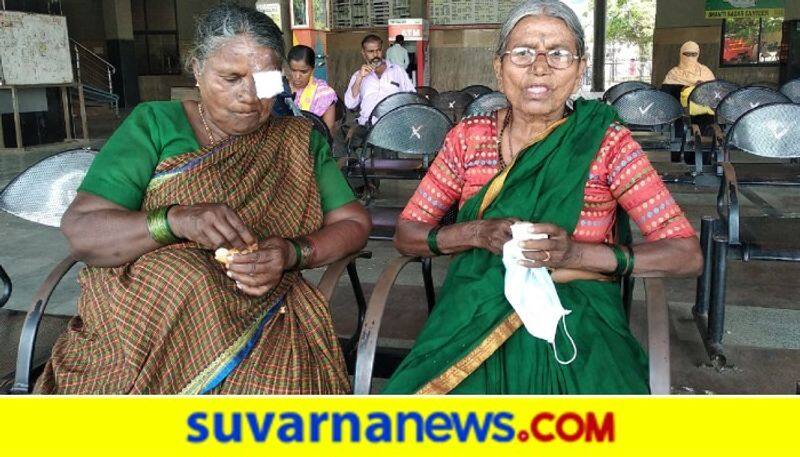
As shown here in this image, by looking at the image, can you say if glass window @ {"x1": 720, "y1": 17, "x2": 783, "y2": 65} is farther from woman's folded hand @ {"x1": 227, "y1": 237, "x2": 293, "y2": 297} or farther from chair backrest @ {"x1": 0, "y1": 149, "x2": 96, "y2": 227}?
woman's folded hand @ {"x1": 227, "y1": 237, "x2": 293, "y2": 297}

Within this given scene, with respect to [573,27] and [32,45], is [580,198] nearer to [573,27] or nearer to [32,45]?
[573,27]

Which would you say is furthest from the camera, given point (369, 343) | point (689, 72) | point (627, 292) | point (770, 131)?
point (689, 72)

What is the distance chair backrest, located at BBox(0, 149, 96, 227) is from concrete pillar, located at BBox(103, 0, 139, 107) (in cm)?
1600

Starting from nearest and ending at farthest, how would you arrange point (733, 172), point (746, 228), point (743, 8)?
1. point (746, 228)
2. point (733, 172)
3. point (743, 8)

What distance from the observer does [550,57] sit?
1.68 meters

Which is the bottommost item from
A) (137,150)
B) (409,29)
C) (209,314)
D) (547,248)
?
(209,314)

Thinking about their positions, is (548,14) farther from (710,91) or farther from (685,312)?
(710,91)


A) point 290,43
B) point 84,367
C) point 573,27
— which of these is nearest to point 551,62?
point 573,27

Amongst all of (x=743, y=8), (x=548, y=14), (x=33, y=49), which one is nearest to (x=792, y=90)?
(x=548, y=14)

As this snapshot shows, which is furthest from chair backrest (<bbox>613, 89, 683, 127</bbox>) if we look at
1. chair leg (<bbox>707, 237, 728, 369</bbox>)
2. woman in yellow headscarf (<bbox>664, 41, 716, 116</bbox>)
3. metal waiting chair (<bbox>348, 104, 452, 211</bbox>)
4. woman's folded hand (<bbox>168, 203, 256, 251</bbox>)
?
woman's folded hand (<bbox>168, 203, 256, 251</bbox>)

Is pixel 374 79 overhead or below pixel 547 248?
overhead

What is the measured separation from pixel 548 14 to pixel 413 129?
226 cm

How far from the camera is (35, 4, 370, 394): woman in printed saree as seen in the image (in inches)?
59.6

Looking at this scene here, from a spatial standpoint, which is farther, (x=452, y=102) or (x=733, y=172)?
(x=452, y=102)
